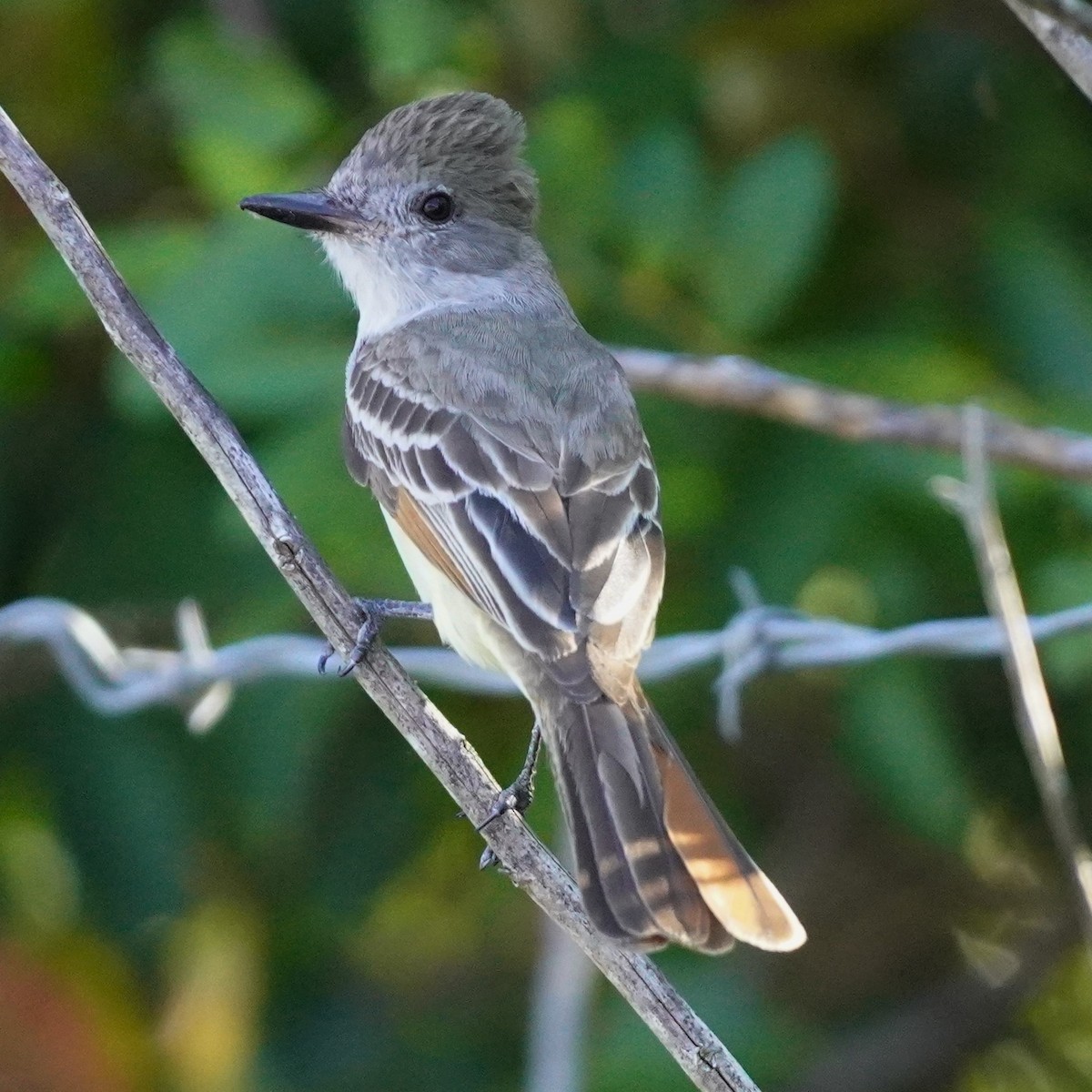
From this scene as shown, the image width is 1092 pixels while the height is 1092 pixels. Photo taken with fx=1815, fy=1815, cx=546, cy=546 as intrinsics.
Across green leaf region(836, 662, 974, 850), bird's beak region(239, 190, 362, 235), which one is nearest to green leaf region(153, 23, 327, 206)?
bird's beak region(239, 190, 362, 235)

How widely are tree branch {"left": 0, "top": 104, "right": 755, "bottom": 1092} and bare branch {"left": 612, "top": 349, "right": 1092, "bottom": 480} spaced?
1073 millimetres

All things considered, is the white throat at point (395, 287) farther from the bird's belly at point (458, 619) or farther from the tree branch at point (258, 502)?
the tree branch at point (258, 502)

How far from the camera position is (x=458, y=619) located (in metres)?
2.78

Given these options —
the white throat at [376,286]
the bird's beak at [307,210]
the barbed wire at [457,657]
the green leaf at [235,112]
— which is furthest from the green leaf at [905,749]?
the green leaf at [235,112]

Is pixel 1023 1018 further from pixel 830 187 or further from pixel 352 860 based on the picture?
pixel 830 187

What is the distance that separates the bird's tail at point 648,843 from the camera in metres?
2.00

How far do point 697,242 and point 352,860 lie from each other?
162 centimetres

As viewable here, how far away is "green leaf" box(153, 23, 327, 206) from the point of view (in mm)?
3643

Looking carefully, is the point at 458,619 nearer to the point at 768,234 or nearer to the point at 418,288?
the point at 418,288

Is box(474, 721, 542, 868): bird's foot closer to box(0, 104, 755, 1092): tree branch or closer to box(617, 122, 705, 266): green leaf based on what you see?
box(0, 104, 755, 1092): tree branch

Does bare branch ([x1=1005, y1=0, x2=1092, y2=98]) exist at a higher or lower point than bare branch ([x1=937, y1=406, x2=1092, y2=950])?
higher

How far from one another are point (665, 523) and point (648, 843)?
1.31 metres

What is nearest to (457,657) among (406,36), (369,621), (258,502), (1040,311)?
(369,621)

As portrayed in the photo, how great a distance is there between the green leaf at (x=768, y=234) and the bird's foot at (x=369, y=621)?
1087 millimetres
